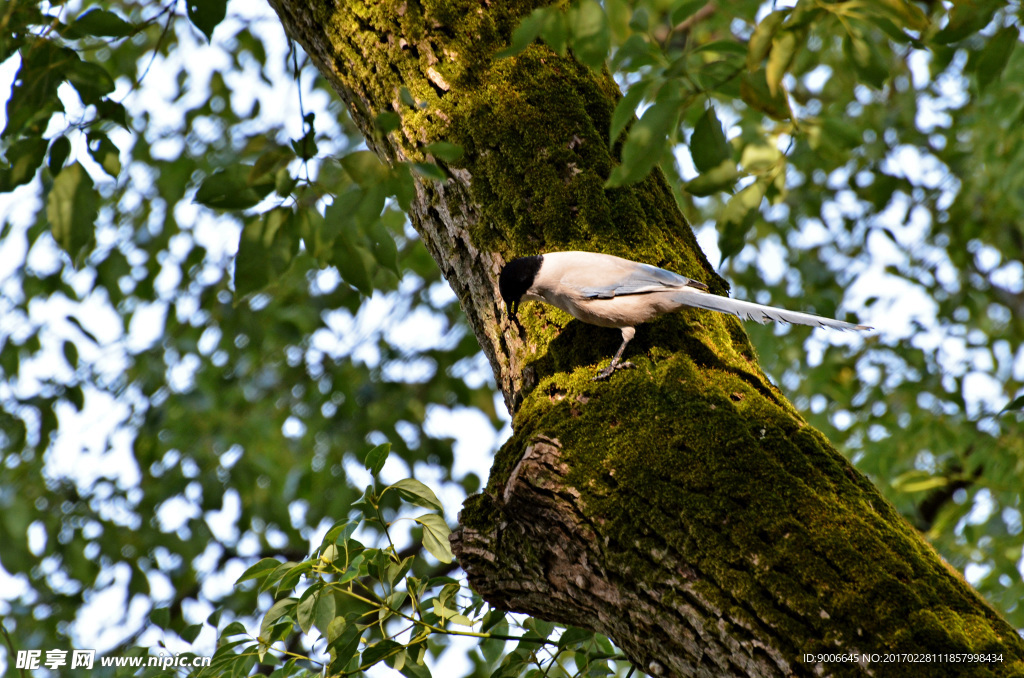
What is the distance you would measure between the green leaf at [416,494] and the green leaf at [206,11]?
1.09 meters

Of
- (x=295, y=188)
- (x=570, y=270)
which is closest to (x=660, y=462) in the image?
(x=570, y=270)

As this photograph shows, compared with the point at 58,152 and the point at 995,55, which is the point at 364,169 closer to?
the point at 58,152

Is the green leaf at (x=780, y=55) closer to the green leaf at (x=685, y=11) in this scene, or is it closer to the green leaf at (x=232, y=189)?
the green leaf at (x=685, y=11)

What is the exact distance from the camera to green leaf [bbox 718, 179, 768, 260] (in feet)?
5.55

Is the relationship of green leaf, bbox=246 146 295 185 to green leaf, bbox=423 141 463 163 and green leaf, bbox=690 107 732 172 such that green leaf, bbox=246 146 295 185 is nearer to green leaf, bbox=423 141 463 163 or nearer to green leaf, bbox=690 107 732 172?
green leaf, bbox=423 141 463 163

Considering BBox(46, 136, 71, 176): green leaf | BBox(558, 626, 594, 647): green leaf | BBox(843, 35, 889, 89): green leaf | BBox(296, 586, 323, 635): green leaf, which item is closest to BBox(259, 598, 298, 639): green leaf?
BBox(296, 586, 323, 635): green leaf

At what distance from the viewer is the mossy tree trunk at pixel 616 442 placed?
4.35 ft

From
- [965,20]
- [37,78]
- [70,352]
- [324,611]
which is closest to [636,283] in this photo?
[965,20]

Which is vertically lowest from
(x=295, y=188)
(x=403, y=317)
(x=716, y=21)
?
(x=295, y=188)

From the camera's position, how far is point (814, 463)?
5.04ft

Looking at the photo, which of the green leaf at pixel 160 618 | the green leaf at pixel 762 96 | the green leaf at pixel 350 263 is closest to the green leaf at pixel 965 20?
the green leaf at pixel 762 96

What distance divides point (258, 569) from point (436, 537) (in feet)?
1.36

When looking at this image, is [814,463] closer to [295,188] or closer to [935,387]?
[295,188]

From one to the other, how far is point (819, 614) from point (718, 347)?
28.5 inches
